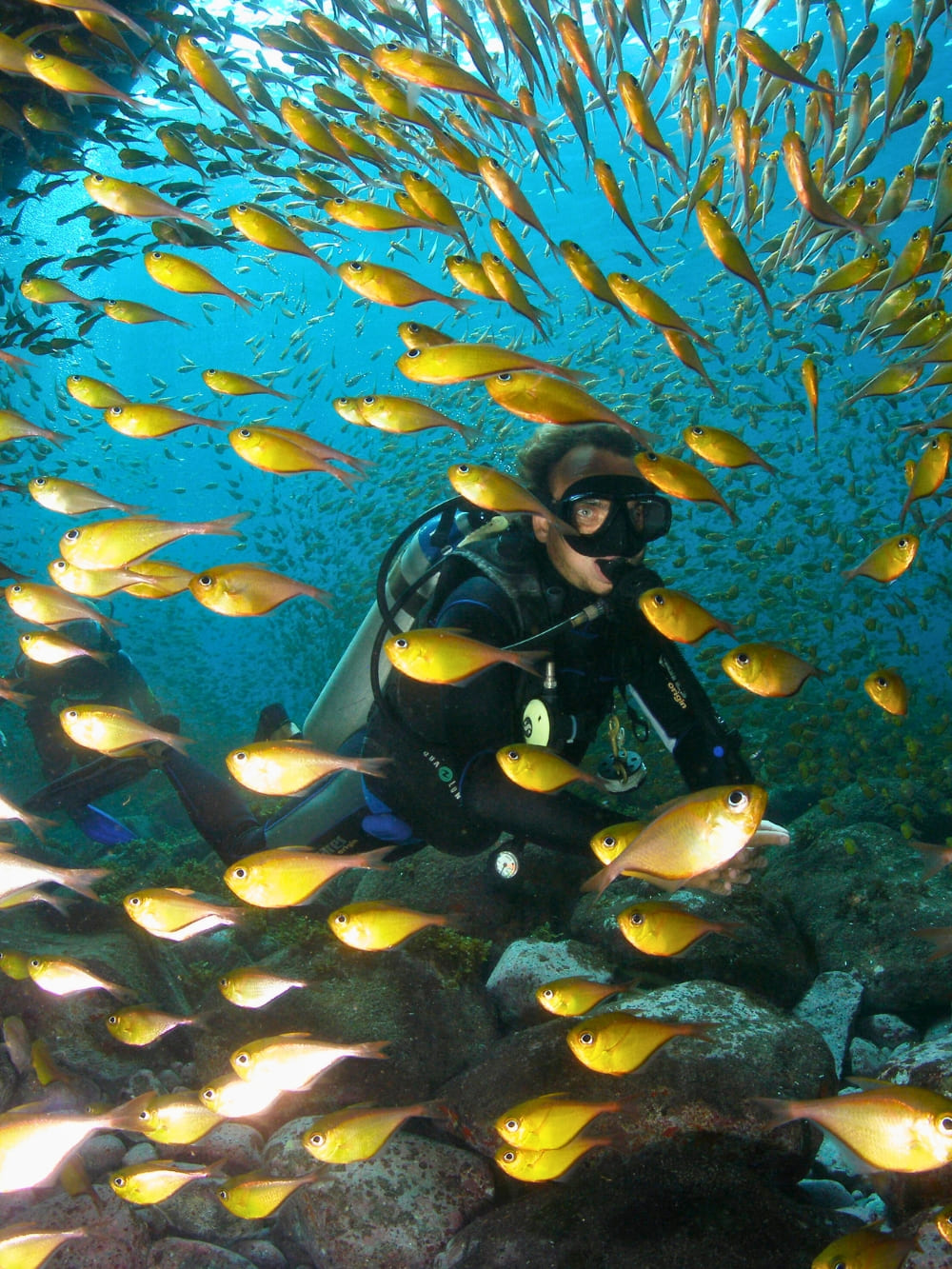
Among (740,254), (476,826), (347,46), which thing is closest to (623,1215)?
(476,826)

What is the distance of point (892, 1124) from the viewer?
1.75 m

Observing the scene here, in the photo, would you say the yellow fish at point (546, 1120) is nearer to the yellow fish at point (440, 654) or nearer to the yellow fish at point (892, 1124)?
the yellow fish at point (892, 1124)

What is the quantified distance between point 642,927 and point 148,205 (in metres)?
4.31

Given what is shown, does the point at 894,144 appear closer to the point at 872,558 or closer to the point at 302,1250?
the point at 872,558

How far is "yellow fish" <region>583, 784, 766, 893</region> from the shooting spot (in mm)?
1809

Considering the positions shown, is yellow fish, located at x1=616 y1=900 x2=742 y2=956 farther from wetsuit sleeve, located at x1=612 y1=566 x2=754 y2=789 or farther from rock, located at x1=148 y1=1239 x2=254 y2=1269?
rock, located at x1=148 y1=1239 x2=254 y2=1269

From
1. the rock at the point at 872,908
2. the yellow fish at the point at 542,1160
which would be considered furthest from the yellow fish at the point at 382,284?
the rock at the point at 872,908

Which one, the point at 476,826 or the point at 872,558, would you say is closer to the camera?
the point at 872,558

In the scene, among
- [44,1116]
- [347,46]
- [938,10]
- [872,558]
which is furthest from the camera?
[347,46]

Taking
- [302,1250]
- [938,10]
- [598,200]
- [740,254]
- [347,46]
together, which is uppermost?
[598,200]

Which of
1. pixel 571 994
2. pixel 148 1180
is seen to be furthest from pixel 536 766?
pixel 148 1180

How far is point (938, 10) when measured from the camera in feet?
11.7

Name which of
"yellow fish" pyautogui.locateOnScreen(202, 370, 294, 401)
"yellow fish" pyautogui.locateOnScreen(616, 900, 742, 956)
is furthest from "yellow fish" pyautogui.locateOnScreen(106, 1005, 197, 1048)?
"yellow fish" pyautogui.locateOnScreen(202, 370, 294, 401)

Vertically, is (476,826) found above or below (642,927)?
above
